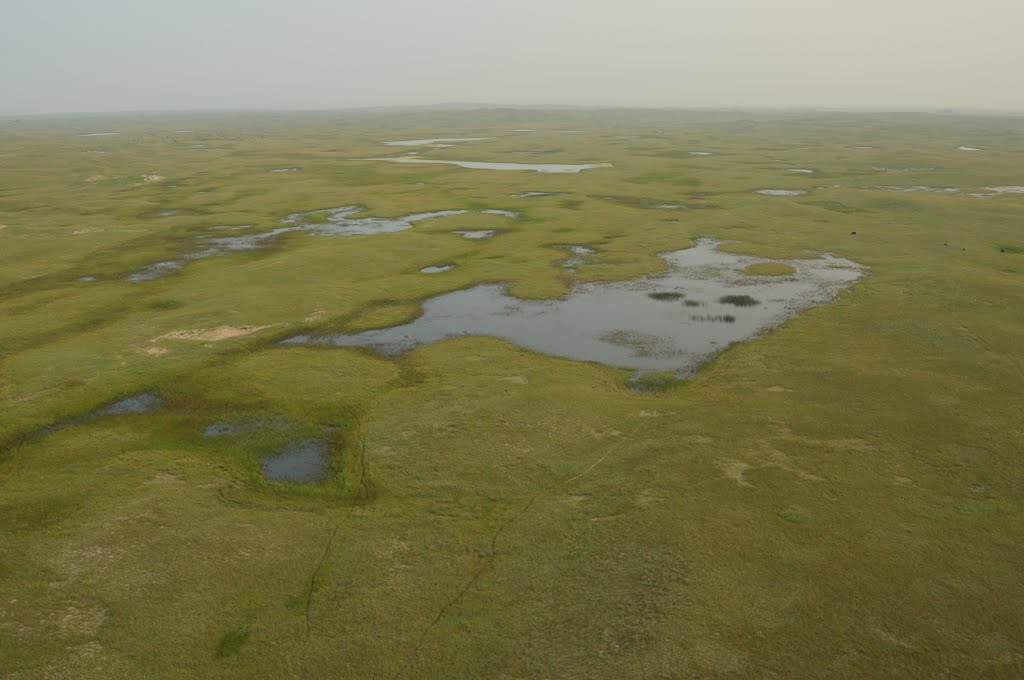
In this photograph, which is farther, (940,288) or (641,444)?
(940,288)

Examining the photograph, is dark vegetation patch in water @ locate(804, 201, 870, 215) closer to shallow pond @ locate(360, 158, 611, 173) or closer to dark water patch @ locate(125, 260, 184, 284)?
shallow pond @ locate(360, 158, 611, 173)

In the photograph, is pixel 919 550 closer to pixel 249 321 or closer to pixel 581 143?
pixel 249 321

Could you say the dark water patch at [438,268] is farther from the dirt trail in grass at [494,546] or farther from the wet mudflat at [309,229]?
the dirt trail in grass at [494,546]

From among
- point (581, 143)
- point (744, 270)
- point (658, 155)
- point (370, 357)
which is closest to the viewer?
point (370, 357)

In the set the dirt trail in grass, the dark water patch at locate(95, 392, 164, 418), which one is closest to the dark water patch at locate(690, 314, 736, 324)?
the dirt trail in grass

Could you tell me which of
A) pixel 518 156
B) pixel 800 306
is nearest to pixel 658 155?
pixel 518 156

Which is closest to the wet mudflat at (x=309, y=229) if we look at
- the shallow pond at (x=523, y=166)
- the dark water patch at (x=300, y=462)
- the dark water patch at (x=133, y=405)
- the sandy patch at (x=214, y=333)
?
the sandy patch at (x=214, y=333)
